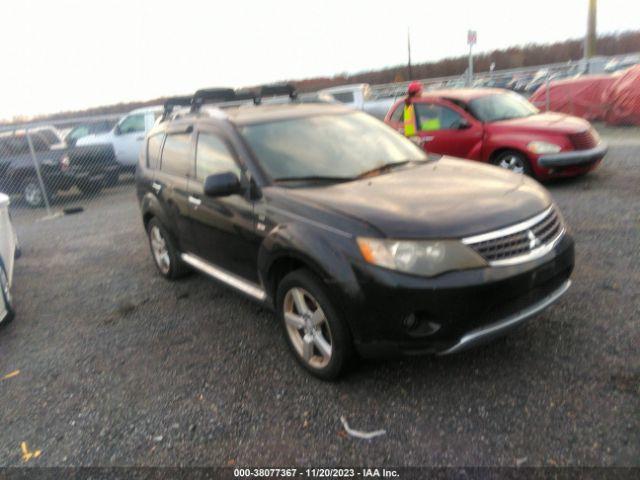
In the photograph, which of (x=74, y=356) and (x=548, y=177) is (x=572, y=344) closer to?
(x=74, y=356)

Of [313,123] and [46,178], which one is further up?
[313,123]

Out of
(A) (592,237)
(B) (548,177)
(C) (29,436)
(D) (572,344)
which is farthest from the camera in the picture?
(B) (548,177)

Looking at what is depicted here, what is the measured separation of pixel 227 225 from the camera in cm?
384

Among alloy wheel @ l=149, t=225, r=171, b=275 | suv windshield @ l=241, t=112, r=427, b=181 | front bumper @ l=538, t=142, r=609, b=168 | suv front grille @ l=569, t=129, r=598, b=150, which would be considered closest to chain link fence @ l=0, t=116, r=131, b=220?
alloy wheel @ l=149, t=225, r=171, b=275

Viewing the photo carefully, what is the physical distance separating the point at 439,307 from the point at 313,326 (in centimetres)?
88

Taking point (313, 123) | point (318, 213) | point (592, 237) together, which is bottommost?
point (592, 237)

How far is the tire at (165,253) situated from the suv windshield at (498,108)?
5.40 m

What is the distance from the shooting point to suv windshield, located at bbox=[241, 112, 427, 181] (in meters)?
3.65

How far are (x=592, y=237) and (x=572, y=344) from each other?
2.52 m

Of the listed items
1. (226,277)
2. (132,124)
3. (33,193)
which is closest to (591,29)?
(132,124)

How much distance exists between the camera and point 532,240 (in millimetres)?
2971

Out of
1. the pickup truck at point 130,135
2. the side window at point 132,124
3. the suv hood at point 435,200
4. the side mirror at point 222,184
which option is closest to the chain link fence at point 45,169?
the pickup truck at point 130,135

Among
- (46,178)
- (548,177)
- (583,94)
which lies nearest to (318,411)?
(548,177)

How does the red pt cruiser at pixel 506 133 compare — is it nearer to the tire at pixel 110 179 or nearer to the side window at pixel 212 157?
the side window at pixel 212 157
